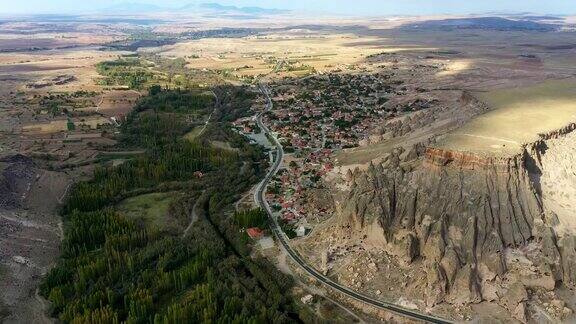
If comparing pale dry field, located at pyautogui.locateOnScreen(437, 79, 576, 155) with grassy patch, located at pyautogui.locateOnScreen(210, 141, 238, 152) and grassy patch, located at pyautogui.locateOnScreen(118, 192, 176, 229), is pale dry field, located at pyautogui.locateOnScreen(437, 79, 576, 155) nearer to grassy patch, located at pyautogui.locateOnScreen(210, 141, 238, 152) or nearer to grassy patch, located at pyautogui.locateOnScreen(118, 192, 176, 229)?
grassy patch, located at pyautogui.locateOnScreen(118, 192, 176, 229)

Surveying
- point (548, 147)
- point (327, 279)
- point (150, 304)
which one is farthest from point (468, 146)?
point (150, 304)

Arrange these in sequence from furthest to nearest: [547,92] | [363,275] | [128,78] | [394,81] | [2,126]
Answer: [128,78], [394,81], [2,126], [547,92], [363,275]

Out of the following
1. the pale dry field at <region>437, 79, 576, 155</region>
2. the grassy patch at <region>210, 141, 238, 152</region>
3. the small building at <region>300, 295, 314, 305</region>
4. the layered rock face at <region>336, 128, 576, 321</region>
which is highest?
the pale dry field at <region>437, 79, 576, 155</region>

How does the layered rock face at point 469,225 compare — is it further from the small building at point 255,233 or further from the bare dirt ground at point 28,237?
the bare dirt ground at point 28,237

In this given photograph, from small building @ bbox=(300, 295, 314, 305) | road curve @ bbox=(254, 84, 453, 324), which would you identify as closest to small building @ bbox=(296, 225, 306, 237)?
road curve @ bbox=(254, 84, 453, 324)

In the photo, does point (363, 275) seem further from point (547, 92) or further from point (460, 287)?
point (547, 92)

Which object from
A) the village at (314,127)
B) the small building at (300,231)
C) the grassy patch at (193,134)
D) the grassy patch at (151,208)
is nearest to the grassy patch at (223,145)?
the grassy patch at (193,134)
